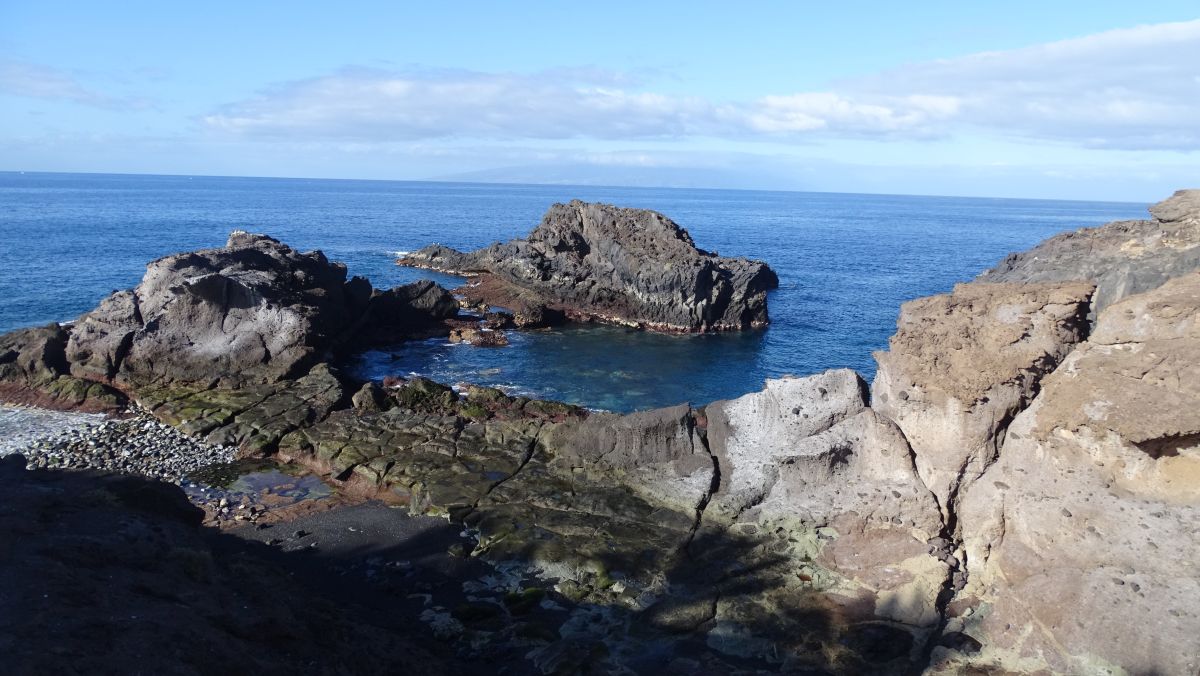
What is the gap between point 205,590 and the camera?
48.7ft

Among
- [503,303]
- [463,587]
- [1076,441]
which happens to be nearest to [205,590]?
[463,587]

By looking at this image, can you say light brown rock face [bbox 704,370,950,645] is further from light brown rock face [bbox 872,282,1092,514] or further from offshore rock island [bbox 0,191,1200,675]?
light brown rock face [bbox 872,282,1092,514]

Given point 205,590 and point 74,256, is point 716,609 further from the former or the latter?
point 74,256

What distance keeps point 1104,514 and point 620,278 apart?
146 feet

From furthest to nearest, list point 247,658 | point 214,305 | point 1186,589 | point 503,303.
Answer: point 503,303 → point 214,305 → point 1186,589 → point 247,658

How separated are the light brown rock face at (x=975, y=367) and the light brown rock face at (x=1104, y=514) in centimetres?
58

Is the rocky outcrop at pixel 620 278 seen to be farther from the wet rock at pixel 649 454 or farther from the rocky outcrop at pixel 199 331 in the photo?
the wet rock at pixel 649 454

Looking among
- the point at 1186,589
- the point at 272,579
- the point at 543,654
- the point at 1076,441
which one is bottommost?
the point at 543,654

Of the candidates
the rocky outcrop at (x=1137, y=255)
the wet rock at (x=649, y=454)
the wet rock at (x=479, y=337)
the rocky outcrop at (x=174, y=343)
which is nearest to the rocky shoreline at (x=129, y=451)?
the rocky outcrop at (x=174, y=343)

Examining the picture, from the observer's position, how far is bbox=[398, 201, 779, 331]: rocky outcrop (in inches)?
2201

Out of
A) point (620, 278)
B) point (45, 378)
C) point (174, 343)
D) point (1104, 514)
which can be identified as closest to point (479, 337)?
point (620, 278)

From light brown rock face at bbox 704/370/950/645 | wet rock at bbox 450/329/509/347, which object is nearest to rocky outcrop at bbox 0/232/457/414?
wet rock at bbox 450/329/509/347

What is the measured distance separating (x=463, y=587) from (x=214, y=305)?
→ 23.7 meters

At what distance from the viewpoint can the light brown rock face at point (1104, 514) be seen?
1463cm
